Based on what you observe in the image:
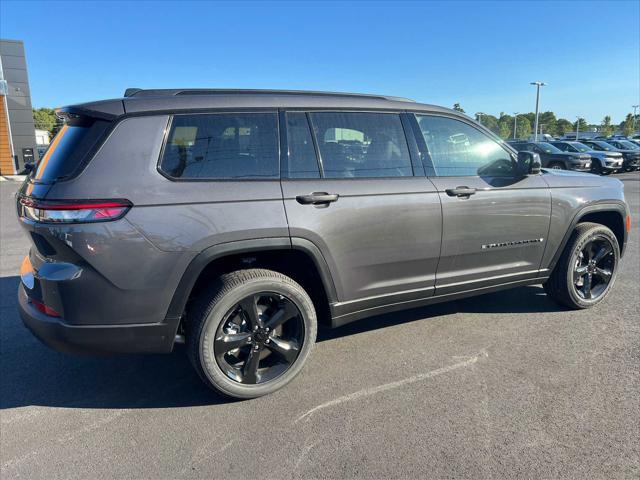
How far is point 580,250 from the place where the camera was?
13.5 ft

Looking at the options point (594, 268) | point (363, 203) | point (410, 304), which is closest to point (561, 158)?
point (594, 268)

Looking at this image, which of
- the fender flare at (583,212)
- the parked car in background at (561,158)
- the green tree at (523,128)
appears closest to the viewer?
the fender flare at (583,212)

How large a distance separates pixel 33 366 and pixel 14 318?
44.3 inches

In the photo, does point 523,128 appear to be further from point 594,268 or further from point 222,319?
point 222,319

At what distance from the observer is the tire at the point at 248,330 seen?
106 inches

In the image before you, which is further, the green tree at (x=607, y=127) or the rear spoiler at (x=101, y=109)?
the green tree at (x=607, y=127)

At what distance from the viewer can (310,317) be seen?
3.01 m

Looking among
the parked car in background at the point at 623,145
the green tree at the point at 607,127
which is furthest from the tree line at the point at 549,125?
the parked car in background at the point at 623,145

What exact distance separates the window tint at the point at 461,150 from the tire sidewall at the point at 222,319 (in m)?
1.46

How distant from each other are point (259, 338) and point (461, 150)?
83.9 inches

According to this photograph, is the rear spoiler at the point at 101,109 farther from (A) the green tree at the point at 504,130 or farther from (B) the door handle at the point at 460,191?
(A) the green tree at the point at 504,130

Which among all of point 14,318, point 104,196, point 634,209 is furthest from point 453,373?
point 634,209

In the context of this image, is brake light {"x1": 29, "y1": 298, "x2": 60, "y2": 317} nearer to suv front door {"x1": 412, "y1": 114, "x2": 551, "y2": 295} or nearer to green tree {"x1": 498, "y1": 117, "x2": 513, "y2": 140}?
suv front door {"x1": 412, "y1": 114, "x2": 551, "y2": 295}

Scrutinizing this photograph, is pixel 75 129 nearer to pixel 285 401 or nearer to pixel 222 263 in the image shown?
pixel 222 263
